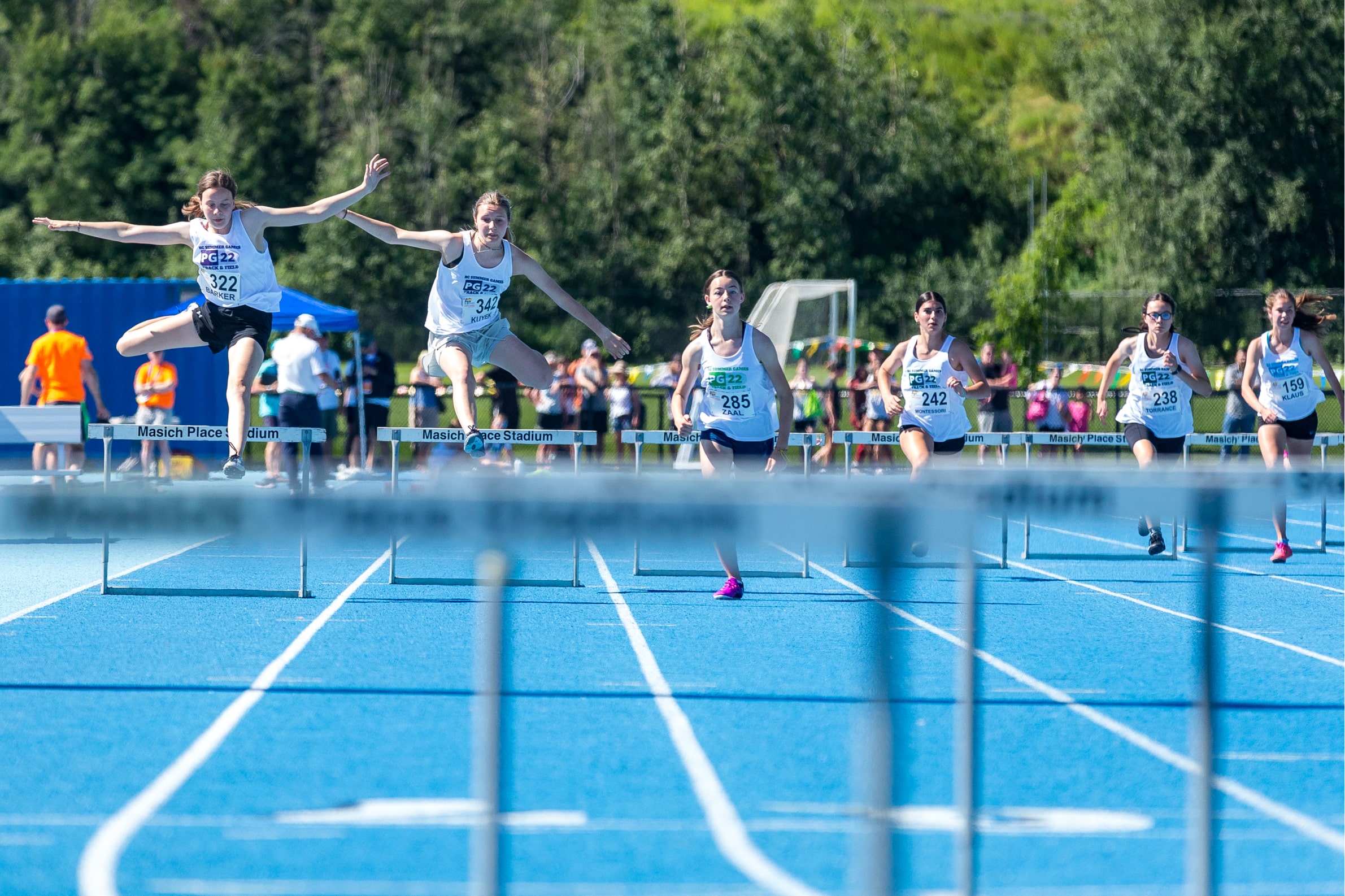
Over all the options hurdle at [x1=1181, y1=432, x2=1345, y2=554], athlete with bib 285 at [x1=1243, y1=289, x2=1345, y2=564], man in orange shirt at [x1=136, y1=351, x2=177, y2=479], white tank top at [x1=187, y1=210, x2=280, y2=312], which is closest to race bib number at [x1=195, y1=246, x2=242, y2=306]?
white tank top at [x1=187, y1=210, x2=280, y2=312]

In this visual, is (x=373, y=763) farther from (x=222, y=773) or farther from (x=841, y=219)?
(x=841, y=219)

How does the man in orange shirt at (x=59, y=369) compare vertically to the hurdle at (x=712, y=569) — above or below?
above

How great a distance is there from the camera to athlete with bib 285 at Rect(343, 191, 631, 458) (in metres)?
8.48

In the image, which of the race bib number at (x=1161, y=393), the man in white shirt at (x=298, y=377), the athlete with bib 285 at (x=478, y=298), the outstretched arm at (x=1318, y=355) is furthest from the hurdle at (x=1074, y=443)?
the man in white shirt at (x=298, y=377)

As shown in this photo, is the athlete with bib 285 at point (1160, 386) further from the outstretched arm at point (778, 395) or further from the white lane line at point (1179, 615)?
the outstretched arm at point (778, 395)

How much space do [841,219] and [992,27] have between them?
190ft

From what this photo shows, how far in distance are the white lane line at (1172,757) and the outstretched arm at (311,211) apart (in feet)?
12.7

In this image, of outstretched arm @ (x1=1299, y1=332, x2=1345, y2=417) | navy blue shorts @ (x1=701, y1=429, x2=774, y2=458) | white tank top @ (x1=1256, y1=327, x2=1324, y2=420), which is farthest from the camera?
white tank top @ (x1=1256, y1=327, x2=1324, y2=420)

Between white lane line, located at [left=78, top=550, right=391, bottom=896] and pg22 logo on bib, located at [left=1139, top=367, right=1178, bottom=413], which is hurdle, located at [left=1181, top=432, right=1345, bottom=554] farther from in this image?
white lane line, located at [left=78, top=550, right=391, bottom=896]

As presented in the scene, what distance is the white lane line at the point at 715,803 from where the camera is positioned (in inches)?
137

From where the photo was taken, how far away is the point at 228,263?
804 cm

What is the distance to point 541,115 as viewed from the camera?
5597 cm

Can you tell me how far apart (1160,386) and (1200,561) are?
2.50 m

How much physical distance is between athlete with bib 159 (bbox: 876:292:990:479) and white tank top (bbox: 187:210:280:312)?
4.17 meters
